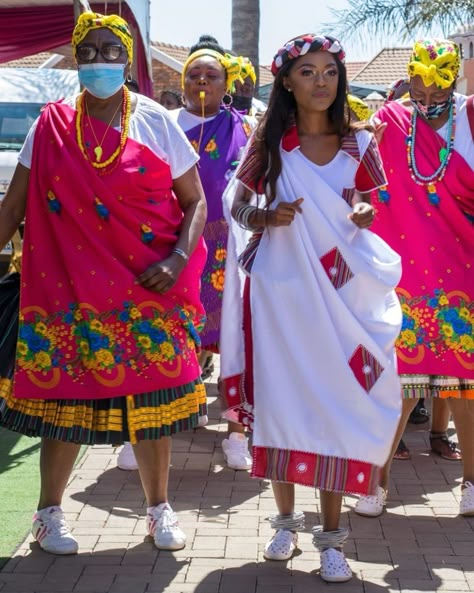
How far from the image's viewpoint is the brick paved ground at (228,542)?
461 cm

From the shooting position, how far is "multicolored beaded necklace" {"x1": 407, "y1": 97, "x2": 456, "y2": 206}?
5445mm

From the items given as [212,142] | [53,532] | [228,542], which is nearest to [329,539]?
[228,542]

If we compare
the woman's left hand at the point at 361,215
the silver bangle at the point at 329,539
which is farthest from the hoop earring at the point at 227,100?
the silver bangle at the point at 329,539

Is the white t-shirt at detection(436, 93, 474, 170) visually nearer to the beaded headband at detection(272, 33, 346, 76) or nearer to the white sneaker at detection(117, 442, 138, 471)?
the beaded headband at detection(272, 33, 346, 76)

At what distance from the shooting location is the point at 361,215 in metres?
4.59

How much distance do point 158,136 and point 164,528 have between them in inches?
63.8

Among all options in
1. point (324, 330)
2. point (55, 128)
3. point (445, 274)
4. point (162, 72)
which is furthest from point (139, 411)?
point (162, 72)

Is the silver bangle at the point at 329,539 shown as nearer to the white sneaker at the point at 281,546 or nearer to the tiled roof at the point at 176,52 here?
the white sneaker at the point at 281,546

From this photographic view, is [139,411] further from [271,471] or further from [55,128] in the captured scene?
[55,128]

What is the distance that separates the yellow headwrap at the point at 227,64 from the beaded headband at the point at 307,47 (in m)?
2.10

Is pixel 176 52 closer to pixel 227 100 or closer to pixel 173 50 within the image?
pixel 173 50

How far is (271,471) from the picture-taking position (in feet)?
15.2

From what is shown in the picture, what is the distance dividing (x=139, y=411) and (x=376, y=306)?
103 cm

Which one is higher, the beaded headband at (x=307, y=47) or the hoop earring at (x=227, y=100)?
the beaded headband at (x=307, y=47)
